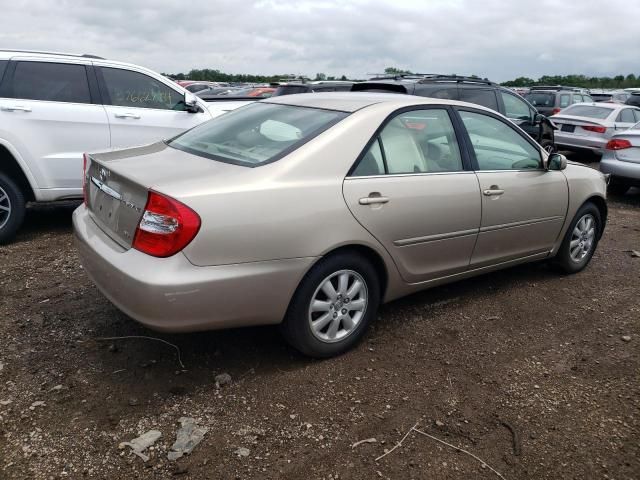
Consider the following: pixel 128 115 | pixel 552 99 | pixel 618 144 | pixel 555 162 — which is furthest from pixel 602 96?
pixel 128 115

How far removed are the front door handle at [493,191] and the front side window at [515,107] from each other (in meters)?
5.73

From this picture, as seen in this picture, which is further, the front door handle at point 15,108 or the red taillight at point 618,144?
the red taillight at point 618,144

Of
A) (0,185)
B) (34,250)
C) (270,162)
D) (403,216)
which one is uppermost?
(270,162)

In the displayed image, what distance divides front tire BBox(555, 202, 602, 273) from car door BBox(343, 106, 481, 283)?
144 centimetres

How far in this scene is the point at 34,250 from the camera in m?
5.32

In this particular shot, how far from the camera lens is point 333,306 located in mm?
3379

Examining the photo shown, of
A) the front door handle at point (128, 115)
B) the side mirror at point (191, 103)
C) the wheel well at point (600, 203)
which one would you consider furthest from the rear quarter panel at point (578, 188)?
the front door handle at point (128, 115)

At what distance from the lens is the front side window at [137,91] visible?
6125 mm

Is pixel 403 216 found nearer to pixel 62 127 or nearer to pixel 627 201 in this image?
pixel 62 127

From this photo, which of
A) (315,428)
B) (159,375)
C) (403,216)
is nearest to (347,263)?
(403,216)

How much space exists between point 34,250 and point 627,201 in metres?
8.38

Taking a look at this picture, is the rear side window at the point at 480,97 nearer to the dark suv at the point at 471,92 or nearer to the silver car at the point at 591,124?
the dark suv at the point at 471,92

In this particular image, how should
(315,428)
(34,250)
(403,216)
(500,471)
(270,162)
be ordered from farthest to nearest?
(34,250)
(403,216)
(270,162)
(315,428)
(500,471)

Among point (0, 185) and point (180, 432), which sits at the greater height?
point (0, 185)
